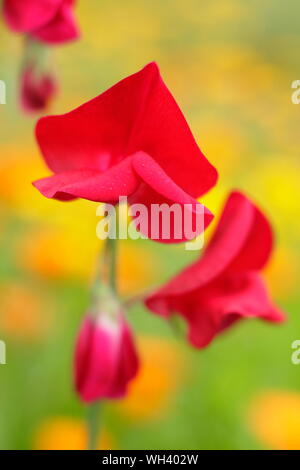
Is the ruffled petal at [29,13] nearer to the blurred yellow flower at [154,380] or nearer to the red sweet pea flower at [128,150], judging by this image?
the red sweet pea flower at [128,150]

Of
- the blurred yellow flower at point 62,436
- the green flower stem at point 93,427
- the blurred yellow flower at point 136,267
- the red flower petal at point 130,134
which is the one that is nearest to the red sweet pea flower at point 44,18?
the red flower petal at point 130,134

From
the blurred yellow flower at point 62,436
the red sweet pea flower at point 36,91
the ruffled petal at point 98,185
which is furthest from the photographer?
the blurred yellow flower at point 62,436

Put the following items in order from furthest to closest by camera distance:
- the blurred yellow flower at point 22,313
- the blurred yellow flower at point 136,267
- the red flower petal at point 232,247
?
1. the blurred yellow flower at point 136,267
2. the blurred yellow flower at point 22,313
3. the red flower petal at point 232,247

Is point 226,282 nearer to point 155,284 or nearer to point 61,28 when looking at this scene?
point 61,28

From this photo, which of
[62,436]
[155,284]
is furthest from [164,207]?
[155,284]

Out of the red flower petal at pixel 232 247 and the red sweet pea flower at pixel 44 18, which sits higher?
the red sweet pea flower at pixel 44 18
